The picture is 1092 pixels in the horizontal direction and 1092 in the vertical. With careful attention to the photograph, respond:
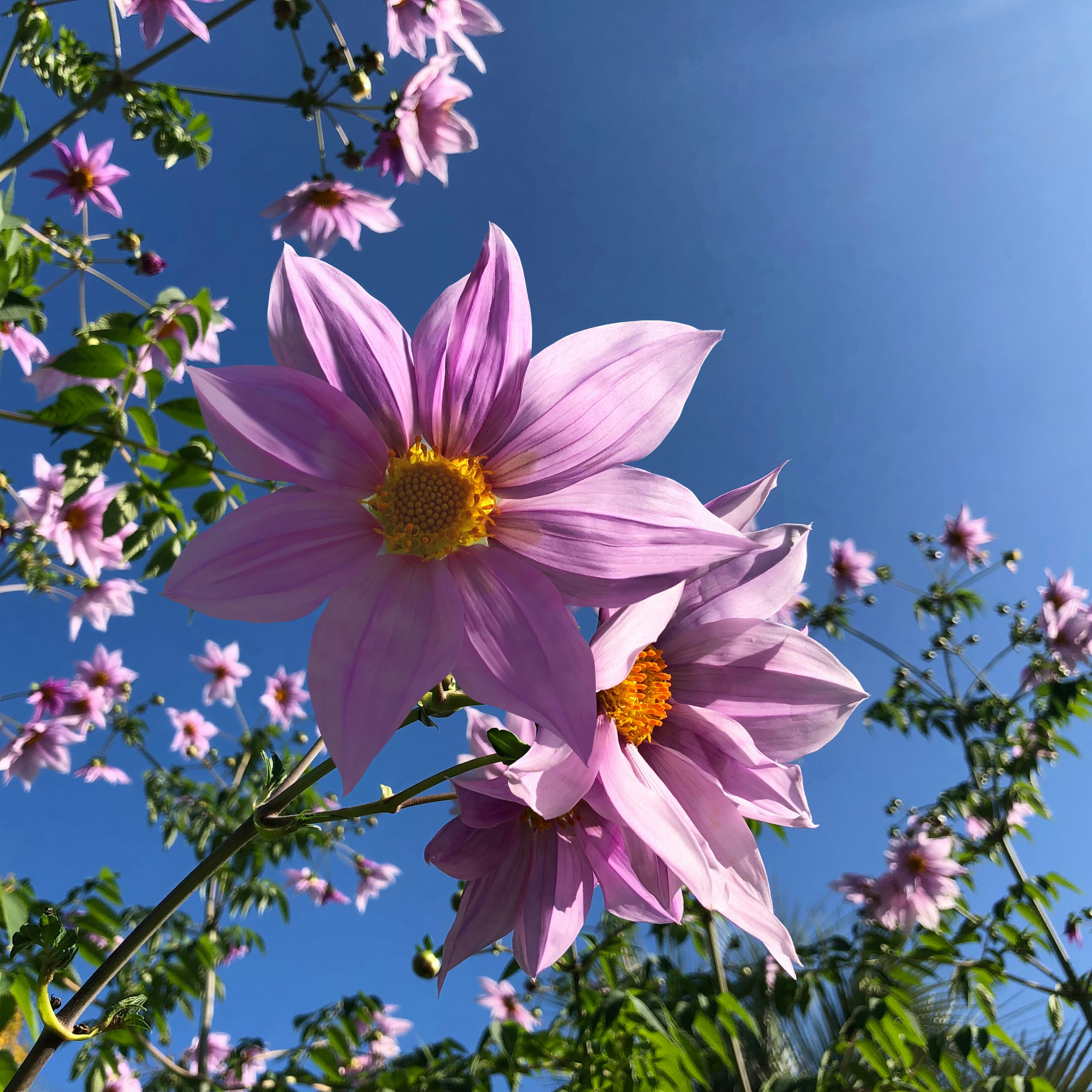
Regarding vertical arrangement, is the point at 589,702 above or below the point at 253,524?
below

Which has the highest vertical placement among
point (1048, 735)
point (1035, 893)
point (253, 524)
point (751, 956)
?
point (1048, 735)

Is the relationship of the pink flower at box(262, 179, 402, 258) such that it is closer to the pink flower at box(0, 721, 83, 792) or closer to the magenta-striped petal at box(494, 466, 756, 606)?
the pink flower at box(0, 721, 83, 792)

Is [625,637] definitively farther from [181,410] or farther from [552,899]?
[181,410]

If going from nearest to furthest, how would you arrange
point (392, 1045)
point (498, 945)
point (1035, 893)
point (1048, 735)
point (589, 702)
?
point (589, 702), point (498, 945), point (1035, 893), point (1048, 735), point (392, 1045)

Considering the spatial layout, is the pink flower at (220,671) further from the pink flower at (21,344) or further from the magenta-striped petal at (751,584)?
the magenta-striped petal at (751,584)

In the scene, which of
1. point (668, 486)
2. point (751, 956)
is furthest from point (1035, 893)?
point (668, 486)

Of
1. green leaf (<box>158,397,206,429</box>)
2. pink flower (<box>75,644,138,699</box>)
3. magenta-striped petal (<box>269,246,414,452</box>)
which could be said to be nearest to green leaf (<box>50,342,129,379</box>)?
green leaf (<box>158,397,206,429</box>)

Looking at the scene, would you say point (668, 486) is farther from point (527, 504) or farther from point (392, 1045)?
point (392, 1045)
